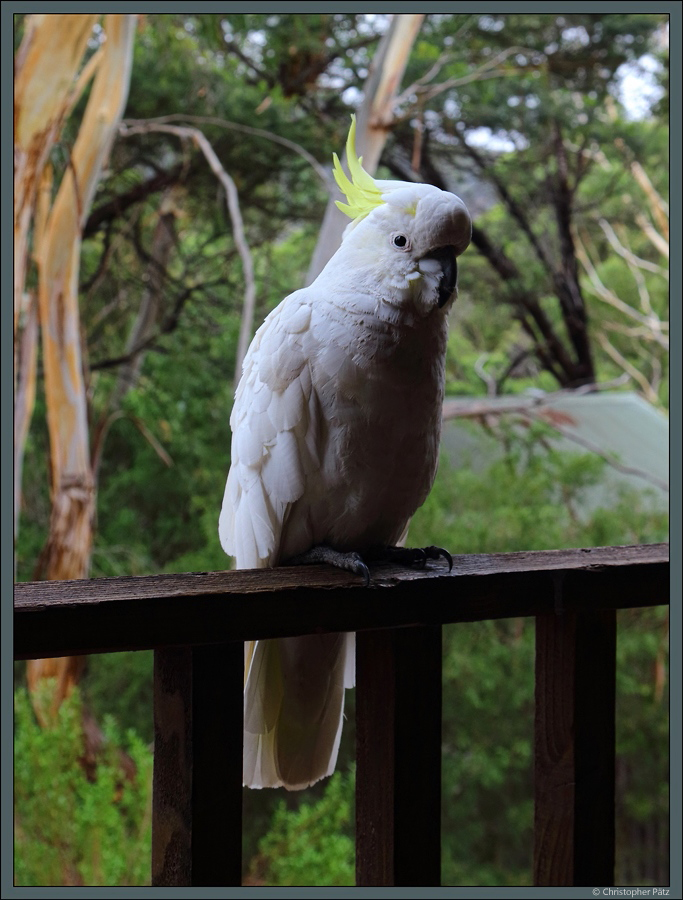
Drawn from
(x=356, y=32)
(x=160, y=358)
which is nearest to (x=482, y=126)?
(x=356, y=32)

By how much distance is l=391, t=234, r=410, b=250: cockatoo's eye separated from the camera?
97cm

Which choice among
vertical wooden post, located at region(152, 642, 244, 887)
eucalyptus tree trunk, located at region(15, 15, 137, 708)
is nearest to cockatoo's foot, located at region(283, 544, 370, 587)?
vertical wooden post, located at region(152, 642, 244, 887)

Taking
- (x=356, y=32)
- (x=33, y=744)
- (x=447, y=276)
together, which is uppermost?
(x=356, y=32)

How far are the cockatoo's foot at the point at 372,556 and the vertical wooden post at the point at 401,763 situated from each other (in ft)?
0.44

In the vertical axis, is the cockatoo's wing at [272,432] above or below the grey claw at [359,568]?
above

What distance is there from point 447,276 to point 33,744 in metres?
2.29

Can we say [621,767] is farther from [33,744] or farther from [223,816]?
[223,816]

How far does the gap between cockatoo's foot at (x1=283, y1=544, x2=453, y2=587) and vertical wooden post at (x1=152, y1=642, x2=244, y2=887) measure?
25 cm

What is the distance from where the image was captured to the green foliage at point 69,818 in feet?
8.12

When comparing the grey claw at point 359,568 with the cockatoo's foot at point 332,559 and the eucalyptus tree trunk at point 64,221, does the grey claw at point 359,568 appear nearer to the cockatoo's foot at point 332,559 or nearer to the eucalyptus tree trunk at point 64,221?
the cockatoo's foot at point 332,559

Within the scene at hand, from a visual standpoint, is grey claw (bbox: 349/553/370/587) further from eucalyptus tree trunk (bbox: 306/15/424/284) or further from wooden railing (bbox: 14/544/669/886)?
eucalyptus tree trunk (bbox: 306/15/424/284)

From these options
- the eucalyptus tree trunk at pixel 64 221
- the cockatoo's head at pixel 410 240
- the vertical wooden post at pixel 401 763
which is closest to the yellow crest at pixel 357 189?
the cockatoo's head at pixel 410 240

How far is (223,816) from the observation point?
70 centimetres

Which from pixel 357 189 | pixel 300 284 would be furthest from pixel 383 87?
pixel 357 189
